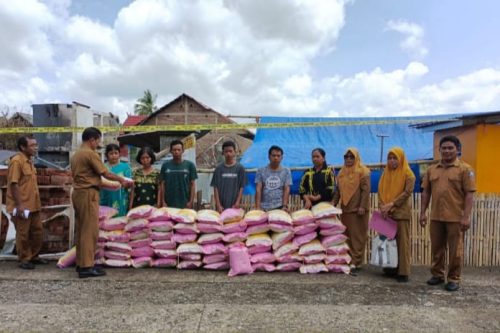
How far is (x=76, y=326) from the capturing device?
3.40 metres

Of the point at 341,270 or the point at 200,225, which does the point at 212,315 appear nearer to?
the point at 200,225

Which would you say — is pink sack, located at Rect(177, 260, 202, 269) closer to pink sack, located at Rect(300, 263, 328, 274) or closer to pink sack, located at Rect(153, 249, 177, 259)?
pink sack, located at Rect(153, 249, 177, 259)

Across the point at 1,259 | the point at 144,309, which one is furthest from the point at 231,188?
the point at 1,259

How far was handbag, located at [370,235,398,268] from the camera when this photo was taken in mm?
4770

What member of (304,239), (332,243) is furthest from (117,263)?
(332,243)

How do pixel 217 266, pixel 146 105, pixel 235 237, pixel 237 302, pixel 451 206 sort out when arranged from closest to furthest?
pixel 237 302
pixel 451 206
pixel 235 237
pixel 217 266
pixel 146 105

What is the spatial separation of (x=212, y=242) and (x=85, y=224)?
1487mm

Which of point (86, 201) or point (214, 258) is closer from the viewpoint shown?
point (86, 201)

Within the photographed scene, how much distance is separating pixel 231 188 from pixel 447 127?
14.8ft

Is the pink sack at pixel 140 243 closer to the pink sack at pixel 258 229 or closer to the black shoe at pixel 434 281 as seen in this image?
the pink sack at pixel 258 229

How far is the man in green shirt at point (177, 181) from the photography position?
17.6 ft

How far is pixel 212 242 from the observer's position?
16.4 ft

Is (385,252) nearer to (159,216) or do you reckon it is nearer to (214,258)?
(214,258)

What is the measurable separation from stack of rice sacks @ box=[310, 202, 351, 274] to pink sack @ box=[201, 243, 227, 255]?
1.05 m
